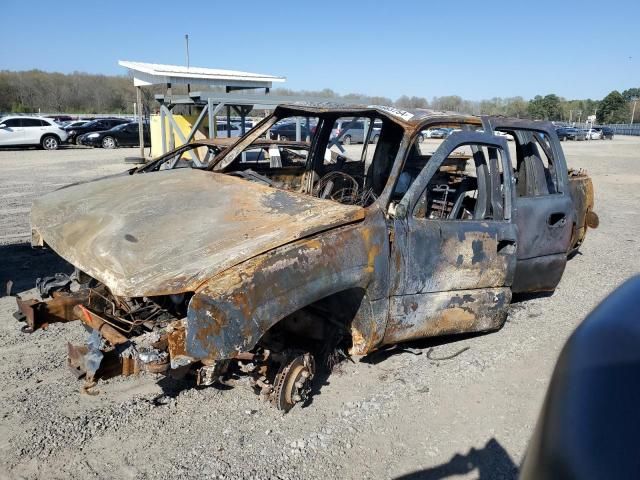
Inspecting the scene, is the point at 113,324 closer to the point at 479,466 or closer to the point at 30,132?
the point at 479,466

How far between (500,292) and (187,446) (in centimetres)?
246

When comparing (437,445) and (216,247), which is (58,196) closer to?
(216,247)

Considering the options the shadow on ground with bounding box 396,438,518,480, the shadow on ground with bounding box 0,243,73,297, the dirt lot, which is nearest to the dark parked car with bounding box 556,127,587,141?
the dirt lot

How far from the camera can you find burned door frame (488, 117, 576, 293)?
13.7 feet

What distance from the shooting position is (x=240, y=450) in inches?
110

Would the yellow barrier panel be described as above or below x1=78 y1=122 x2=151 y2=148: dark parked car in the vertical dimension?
above

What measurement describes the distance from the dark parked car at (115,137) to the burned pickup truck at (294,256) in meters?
23.1

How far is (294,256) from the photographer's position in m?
2.75

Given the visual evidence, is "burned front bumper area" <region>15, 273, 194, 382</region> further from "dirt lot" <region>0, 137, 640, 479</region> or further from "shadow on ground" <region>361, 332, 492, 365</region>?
"shadow on ground" <region>361, 332, 492, 365</region>

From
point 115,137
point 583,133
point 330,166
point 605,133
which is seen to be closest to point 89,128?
point 115,137

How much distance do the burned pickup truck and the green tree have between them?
271 ft

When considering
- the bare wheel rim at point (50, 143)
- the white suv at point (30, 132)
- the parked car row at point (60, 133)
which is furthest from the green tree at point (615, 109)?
the bare wheel rim at point (50, 143)

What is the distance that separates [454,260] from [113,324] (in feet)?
7.35

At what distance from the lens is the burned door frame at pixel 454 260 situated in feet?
11.0
